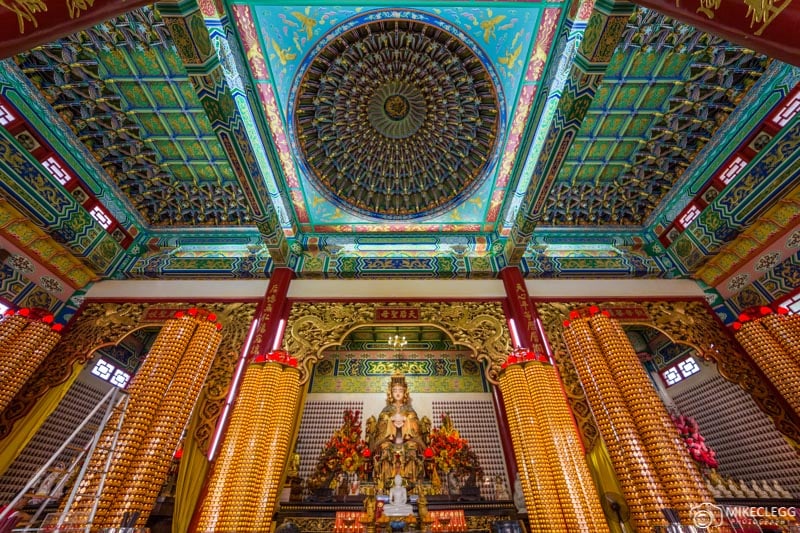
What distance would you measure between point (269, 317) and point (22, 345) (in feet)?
10.7

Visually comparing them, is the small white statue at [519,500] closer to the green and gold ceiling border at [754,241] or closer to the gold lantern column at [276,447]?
the gold lantern column at [276,447]

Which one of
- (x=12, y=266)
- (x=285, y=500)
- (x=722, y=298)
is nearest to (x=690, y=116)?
(x=722, y=298)

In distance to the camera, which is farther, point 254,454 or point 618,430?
point 254,454

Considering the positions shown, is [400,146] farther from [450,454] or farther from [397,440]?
[450,454]

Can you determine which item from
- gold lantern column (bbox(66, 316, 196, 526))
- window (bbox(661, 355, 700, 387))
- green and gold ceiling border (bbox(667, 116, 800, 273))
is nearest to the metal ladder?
gold lantern column (bbox(66, 316, 196, 526))

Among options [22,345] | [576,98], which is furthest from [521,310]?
[22,345]

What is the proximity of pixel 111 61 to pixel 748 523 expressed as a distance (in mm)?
9242

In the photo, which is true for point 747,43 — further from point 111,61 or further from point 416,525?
point 111,61

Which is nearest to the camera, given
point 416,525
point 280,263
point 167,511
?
point 416,525

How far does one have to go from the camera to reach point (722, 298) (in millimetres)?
6031

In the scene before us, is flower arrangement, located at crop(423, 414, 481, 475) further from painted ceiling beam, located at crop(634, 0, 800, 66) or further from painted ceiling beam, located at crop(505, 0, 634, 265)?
painted ceiling beam, located at crop(634, 0, 800, 66)

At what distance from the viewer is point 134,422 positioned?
13.0 ft

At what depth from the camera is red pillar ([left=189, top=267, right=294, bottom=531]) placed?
5.43 metres

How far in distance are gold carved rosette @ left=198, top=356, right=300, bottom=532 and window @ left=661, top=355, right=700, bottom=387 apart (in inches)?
281
